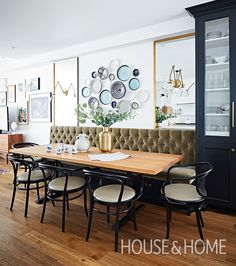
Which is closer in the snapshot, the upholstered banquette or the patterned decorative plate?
the upholstered banquette

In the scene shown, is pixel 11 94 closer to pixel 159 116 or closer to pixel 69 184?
pixel 159 116

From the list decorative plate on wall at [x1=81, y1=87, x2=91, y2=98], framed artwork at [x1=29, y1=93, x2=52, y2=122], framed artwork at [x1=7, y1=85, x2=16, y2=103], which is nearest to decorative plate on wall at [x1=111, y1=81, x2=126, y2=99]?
decorative plate on wall at [x1=81, y1=87, x2=91, y2=98]

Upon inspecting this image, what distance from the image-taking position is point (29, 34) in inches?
152

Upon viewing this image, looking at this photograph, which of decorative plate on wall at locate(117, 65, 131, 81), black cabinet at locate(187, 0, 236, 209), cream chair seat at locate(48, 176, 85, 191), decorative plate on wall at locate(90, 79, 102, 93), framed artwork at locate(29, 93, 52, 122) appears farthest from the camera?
framed artwork at locate(29, 93, 52, 122)

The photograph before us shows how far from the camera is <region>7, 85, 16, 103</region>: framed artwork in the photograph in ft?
20.8

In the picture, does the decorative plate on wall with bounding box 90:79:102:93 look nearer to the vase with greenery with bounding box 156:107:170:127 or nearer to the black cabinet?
the vase with greenery with bounding box 156:107:170:127

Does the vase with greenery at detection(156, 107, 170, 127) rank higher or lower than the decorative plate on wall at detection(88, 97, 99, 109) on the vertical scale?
lower

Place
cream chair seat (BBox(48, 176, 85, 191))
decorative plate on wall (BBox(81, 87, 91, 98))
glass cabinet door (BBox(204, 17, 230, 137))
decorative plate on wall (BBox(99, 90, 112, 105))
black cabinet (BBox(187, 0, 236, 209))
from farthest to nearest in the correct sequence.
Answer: decorative plate on wall (BBox(81, 87, 91, 98)) < decorative plate on wall (BBox(99, 90, 112, 105)) < glass cabinet door (BBox(204, 17, 230, 137)) < black cabinet (BBox(187, 0, 236, 209)) < cream chair seat (BBox(48, 176, 85, 191))

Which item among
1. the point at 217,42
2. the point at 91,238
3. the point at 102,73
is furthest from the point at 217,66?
the point at 91,238

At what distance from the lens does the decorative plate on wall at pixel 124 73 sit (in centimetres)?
406

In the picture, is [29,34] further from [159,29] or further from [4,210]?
[4,210]

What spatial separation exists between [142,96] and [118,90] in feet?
1.74

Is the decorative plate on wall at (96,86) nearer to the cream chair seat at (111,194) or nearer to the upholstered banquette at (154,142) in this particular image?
the upholstered banquette at (154,142)

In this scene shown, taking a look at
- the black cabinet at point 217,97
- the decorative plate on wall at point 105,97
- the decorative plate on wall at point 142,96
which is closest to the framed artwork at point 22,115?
the decorative plate on wall at point 105,97
